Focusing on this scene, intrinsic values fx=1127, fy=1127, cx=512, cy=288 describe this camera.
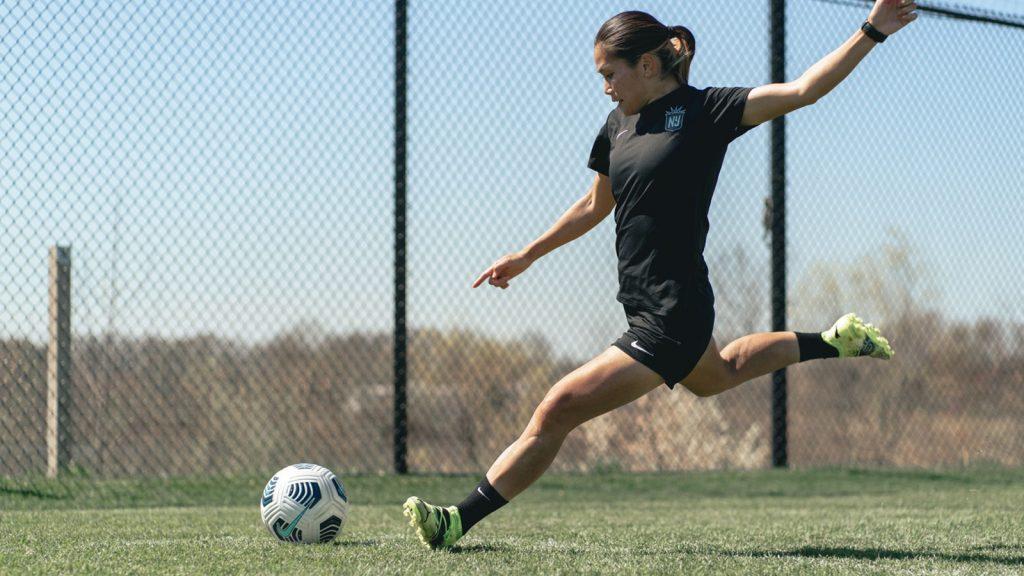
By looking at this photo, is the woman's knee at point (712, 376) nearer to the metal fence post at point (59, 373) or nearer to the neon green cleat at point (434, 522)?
the neon green cleat at point (434, 522)

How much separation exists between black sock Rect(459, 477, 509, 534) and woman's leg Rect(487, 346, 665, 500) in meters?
0.02

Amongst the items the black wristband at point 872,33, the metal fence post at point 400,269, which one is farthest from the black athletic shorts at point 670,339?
the metal fence post at point 400,269

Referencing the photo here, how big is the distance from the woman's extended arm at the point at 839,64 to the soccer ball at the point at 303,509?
5.89 feet

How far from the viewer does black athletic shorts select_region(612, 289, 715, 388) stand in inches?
132

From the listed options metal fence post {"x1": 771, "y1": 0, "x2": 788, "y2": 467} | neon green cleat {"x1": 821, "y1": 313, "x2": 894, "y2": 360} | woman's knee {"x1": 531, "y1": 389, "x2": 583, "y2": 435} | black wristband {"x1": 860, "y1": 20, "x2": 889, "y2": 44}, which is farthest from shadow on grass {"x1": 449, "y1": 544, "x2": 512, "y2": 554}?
metal fence post {"x1": 771, "y1": 0, "x2": 788, "y2": 467}

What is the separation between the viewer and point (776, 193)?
7988mm

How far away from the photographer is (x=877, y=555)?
11.2 ft

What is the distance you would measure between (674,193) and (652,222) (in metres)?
0.11

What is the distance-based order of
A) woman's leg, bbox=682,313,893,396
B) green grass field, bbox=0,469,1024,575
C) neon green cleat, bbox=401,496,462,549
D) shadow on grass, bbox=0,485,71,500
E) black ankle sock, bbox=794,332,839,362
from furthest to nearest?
shadow on grass, bbox=0,485,71,500
black ankle sock, bbox=794,332,839,362
woman's leg, bbox=682,313,893,396
neon green cleat, bbox=401,496,462,549
green grass field, bbox=0,469,1024,575

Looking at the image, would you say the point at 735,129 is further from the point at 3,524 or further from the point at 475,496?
the point at 3,524

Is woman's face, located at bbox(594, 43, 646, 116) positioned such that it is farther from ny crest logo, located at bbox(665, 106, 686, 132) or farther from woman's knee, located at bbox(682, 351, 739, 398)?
woman's knee, located at bbox(682, 351, 739, 398)

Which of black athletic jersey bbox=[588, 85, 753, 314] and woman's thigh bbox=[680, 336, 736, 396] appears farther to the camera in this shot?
woman's thigh bbox=[680, 336, 736, 396]

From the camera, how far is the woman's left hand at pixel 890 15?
319 cm

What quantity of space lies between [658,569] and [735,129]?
1.32 metres
